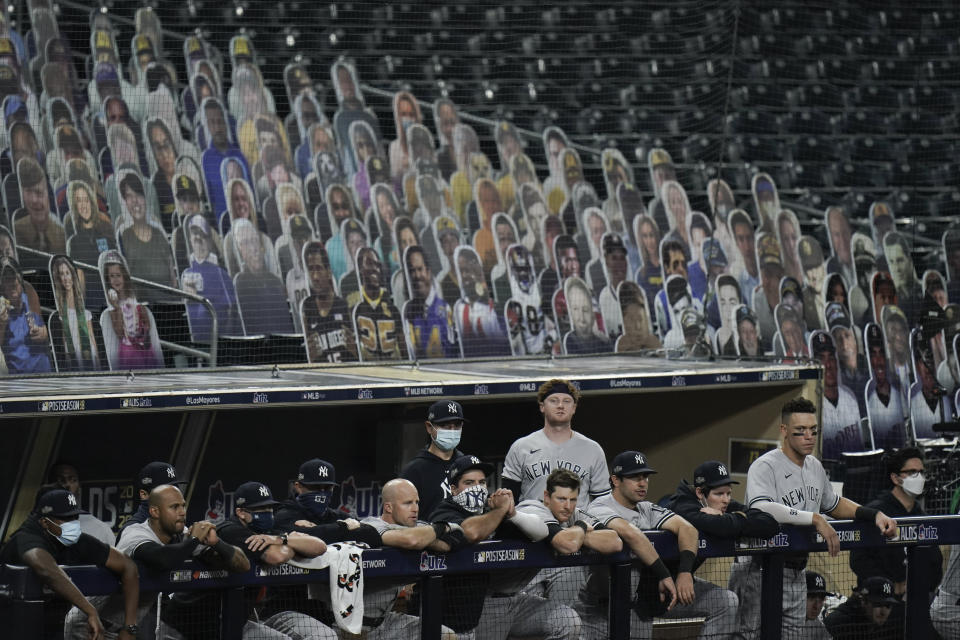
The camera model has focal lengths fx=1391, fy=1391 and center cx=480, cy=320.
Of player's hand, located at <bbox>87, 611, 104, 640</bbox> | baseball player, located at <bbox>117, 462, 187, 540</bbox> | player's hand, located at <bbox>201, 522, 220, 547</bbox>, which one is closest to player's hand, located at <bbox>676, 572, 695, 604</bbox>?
player's hand, located at <bbox>201, 522, 220, 547</bbox>

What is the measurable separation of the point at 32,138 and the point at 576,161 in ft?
14.9

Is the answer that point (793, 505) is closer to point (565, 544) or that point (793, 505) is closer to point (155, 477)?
point (565, 544)

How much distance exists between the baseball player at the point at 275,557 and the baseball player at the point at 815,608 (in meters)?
1.78

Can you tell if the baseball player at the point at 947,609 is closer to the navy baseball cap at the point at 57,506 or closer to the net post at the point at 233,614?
the net post at the point at 233,614

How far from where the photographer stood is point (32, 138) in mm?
9586

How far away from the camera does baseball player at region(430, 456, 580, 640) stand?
14.7 ft

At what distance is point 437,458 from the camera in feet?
19.3

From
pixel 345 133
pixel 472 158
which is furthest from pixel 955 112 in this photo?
pixel 345 133

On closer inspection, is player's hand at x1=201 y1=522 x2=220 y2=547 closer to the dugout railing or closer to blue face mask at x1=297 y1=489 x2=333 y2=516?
the dugout railing

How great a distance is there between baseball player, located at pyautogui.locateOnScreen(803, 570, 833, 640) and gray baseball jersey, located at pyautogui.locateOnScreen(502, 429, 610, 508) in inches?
43.2

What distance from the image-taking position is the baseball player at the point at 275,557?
13.7 ft

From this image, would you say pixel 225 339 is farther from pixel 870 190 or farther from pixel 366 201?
pixel 870 190

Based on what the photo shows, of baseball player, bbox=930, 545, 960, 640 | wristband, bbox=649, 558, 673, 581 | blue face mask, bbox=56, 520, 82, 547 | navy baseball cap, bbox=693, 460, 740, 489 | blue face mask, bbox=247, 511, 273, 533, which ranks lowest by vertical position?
baseball player, bbox=930, 545, 960, 640

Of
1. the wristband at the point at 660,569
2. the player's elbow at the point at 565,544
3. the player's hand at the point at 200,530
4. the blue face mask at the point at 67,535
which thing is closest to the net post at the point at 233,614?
the player's hand at the point at 200,530
